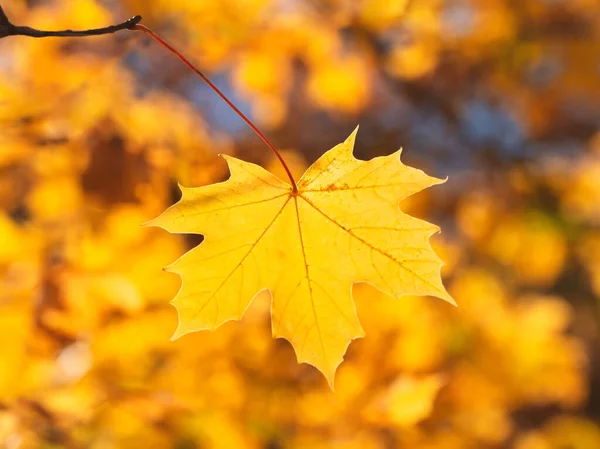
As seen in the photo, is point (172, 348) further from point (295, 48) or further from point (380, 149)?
point (295, 48)

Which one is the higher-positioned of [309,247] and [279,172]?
[279,172]

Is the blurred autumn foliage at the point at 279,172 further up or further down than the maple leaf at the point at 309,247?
further up

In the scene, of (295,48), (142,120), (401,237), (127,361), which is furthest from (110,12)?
(401,237)

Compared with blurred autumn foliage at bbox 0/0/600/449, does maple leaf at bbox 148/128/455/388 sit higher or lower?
lower

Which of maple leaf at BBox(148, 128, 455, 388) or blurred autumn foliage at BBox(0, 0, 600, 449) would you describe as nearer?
maple leaf at BBox(148, 128, 455, 388)

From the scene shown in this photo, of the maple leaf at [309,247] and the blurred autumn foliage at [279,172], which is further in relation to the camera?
the blurred autumn foliage at [279,172]
